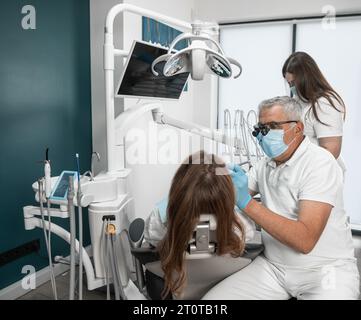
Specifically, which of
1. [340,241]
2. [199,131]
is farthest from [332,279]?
[199,131]

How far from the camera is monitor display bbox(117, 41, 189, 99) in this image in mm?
1421

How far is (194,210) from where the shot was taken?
2.82 ft

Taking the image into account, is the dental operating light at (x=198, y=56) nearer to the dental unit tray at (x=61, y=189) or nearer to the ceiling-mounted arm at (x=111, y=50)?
the ceiling-mounted arm at (x=111, y=50)

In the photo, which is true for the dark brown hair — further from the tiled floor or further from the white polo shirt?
the tiled floor

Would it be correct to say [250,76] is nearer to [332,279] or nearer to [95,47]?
[95,47]

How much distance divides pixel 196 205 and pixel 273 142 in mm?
464

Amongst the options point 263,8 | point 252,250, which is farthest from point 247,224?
point 263,8

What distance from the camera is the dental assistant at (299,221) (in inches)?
42.6

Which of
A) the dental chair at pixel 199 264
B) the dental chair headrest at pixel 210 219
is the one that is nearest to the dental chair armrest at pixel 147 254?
the dental chair at pixel 199 264

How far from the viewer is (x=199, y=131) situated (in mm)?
1521

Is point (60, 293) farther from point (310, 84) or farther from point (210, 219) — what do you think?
point (310, 84)

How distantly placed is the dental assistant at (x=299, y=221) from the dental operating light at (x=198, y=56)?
22cm

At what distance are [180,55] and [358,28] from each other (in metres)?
2.12

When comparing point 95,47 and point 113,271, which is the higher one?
point 95,47
